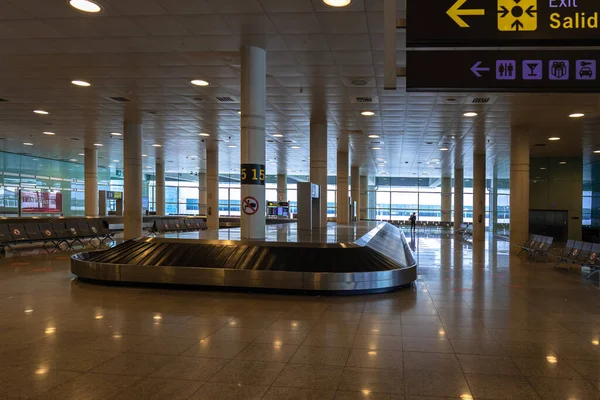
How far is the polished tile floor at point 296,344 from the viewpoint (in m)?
4.15

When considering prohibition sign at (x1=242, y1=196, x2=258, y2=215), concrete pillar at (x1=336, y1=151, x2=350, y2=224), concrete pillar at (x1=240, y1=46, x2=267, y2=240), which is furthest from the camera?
concrete pillar at (x1=336, y1=151, x2=350, y2=224)

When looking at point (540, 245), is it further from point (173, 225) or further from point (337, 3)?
point (173, 225)

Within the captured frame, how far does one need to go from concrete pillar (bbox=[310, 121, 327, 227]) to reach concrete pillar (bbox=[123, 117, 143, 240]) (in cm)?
787

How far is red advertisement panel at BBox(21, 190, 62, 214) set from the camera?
3606cm

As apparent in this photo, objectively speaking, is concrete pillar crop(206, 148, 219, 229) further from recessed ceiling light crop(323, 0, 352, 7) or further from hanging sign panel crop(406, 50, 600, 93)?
hanging sign panel crop(406, 50, 600, 93)

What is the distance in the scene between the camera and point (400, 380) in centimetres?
437

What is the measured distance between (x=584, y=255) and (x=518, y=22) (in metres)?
11.4

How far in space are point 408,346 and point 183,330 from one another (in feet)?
9.96

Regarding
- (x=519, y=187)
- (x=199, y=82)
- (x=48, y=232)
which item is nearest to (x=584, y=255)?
(x=519, y=187)

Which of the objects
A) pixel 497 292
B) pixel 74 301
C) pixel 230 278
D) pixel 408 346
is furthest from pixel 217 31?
pixel 497 292

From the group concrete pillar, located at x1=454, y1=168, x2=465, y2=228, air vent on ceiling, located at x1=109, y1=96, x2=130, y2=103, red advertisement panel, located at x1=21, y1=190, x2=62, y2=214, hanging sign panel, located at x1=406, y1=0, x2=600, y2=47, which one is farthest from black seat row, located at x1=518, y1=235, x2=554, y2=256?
red advertisement panel, located at x1=21, y1=190, x2=62, y2=214

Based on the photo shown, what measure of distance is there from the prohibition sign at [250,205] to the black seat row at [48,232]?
1077cm

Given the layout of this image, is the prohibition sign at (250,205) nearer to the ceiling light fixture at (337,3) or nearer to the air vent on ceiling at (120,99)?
the ceiling light fixture at (337,3)

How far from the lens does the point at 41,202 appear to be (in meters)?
37.9
